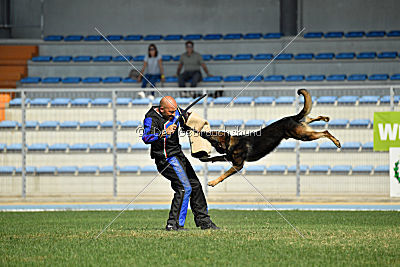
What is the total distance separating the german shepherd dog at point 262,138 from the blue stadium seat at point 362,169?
9.80m

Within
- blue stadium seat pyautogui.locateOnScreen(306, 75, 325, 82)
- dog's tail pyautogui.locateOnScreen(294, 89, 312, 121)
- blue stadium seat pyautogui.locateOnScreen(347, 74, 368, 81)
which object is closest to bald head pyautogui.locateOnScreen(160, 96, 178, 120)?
dog's tail pyautogui.locateOnScreen(294, 89, 312, 121)

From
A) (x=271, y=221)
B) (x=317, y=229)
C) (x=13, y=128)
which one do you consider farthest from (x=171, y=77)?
(x=317, y=229)

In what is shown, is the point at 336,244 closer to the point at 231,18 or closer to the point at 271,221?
the point at 271,221

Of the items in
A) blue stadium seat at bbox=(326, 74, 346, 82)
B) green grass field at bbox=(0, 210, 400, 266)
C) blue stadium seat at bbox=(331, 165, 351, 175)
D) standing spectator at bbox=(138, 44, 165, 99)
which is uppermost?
standing spectator at bbox=(138, 44, 165, 99)

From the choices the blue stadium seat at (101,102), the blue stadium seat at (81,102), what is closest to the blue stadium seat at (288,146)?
the blue stadium seat at (101,102)

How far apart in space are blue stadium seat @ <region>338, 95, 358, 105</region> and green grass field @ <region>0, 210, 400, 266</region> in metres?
6.04

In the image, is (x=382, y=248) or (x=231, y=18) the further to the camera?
(x=231, y=18)

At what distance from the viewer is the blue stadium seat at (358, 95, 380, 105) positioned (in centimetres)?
1870

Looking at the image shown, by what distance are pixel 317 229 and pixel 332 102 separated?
8.24 meters

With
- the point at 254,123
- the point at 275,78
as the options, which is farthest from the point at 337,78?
the point at 254,123

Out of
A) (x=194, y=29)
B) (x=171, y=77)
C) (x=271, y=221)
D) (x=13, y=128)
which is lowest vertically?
(x=271, y=221)

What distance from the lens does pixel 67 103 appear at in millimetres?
19594

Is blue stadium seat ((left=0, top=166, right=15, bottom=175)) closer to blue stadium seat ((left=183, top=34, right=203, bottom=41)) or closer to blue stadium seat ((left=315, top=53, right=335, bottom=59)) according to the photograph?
blue stadium seat ((left=183, top=34, right=203, bottom=41))

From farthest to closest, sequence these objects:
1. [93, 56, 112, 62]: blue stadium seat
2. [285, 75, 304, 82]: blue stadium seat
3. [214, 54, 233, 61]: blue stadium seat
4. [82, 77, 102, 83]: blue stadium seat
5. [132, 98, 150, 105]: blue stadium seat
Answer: [93, 56, 112, 62]: blue stadium seat → [214, 54, 233, 61]: blue stadium seat → [82, 77, 102, 83]: blue stadium seat → [285, 75, 304, 82]: blue stadium seat → [132, 98, 150, 105]: blue stadium seat
